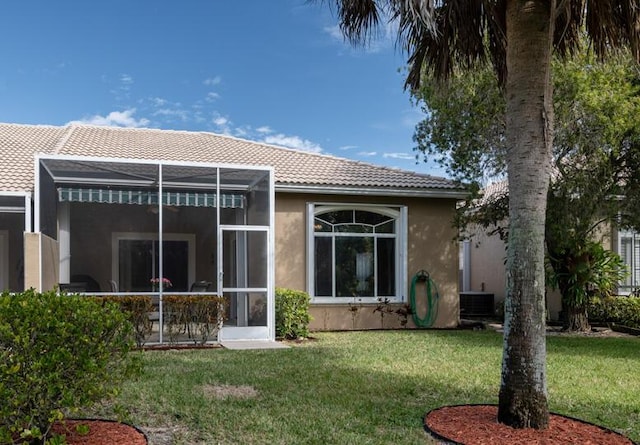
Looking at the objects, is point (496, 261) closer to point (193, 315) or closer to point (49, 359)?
point (193, 315)

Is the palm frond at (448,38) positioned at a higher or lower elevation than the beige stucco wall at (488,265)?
higher

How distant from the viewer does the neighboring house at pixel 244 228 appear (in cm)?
1342

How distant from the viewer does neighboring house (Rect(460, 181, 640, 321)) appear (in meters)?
18.2

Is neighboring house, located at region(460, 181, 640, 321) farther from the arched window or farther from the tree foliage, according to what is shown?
the arched window

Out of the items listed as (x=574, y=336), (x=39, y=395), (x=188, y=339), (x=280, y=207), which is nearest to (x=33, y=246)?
(x=188, y=339)

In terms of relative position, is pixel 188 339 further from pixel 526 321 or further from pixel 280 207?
pixel 526 321

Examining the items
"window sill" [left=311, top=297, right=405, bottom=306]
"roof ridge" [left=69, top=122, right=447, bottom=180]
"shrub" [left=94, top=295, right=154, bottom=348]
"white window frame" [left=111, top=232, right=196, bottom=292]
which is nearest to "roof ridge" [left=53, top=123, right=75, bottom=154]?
"roof ridge" [left=69, top=122, right=447, bottom=180]

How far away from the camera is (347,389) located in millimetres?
8266

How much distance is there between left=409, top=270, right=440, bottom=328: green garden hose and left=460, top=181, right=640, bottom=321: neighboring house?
1.70 m

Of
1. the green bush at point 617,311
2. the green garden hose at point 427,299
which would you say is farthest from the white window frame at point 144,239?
the green bush at point 617,311

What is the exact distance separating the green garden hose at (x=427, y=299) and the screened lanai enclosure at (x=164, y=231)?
486 centimetres

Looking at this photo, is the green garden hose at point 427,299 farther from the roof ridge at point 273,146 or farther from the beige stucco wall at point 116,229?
the beige stucco wall at point 116,229

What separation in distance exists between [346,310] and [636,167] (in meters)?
8.24

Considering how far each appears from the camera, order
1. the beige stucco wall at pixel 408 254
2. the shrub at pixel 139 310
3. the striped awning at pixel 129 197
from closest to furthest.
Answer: the shrub at pixel 139 310, the striped awning at pixel 129 197, the beige stucco wall at pixel 408 254
